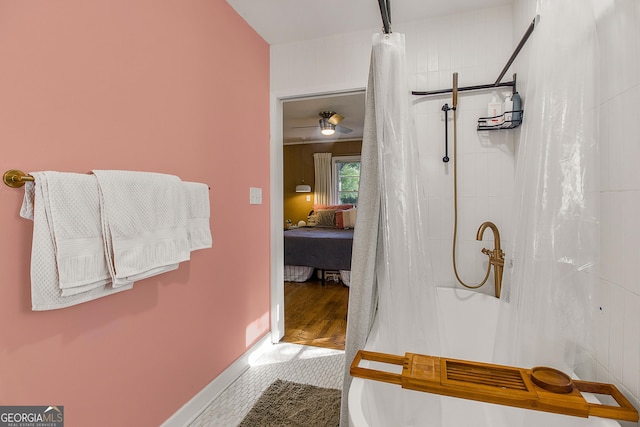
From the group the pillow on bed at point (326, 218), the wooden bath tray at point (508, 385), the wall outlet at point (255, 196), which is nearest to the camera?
the wooden bath tray at point (508, 385)

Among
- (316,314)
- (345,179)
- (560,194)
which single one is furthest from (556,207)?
(345,179)

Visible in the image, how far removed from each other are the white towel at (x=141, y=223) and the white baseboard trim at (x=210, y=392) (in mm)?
811

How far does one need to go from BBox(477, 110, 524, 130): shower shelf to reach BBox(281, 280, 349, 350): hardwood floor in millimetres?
1930

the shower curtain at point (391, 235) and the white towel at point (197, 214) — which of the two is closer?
the shower curtain at point (391, 235)

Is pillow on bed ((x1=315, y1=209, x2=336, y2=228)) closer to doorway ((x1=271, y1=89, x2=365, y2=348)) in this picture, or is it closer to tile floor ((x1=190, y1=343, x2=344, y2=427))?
doorway ((x1=271, y1=89, x2=365, y2=348))

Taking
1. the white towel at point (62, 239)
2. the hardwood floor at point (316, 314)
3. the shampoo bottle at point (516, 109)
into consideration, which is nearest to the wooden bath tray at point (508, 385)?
the white towel at point (62, 239)

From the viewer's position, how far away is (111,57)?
47.9 inches

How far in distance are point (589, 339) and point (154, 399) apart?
1.75 m

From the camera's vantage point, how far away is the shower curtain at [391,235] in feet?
4.16

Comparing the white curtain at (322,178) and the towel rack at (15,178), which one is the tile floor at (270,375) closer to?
the towel rack at (15,178)

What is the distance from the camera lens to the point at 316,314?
124 inches

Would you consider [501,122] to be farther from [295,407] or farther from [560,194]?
[295,407]

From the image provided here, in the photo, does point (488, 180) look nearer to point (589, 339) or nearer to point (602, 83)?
point (602, 83)

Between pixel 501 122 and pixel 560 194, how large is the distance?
43.5 inches
